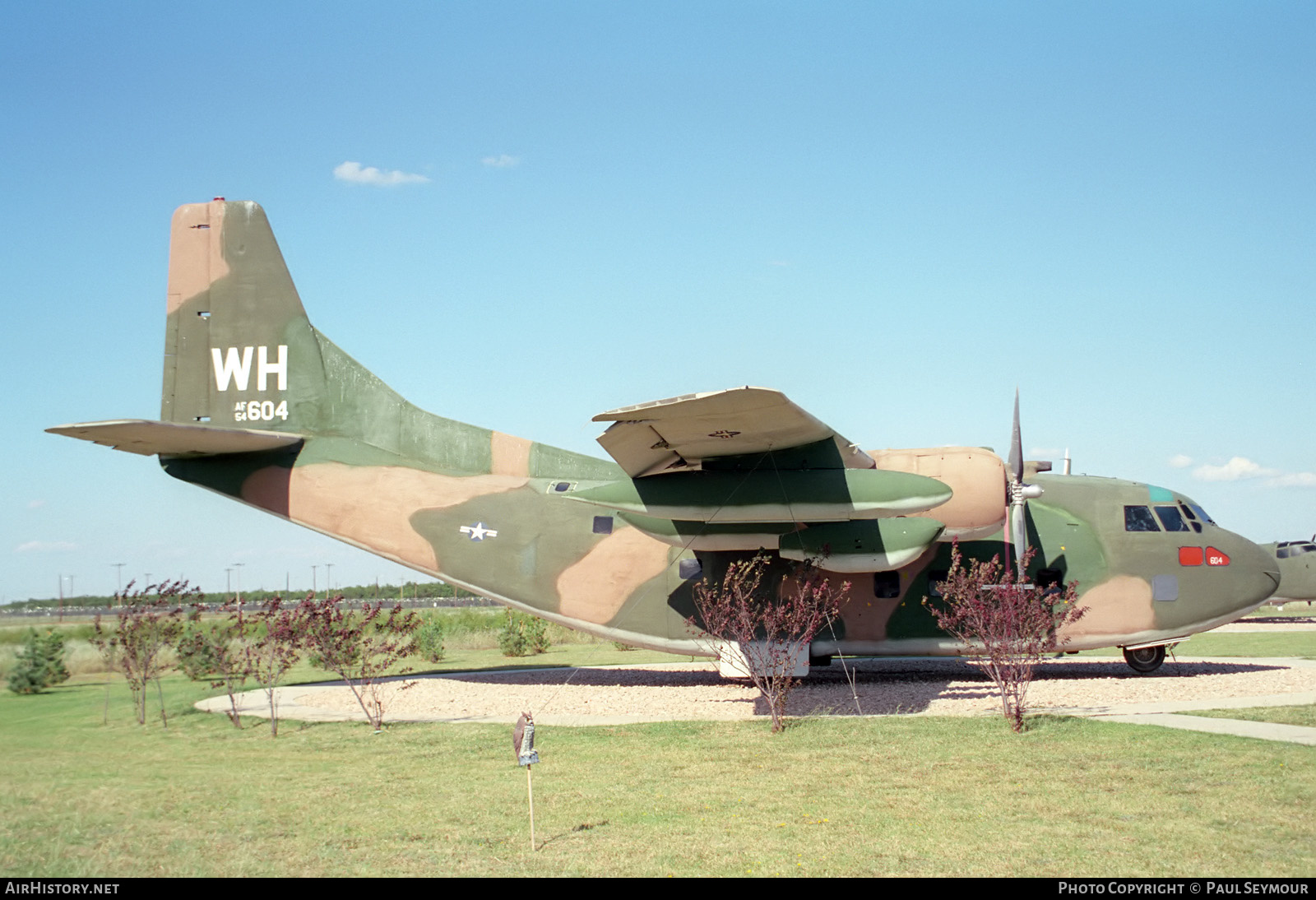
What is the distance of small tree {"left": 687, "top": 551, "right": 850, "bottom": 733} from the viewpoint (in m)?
14.6

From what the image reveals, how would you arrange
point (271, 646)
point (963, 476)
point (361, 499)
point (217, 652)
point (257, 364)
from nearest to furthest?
point (271, 646) < point (217, 652) < point (963, 476) < point (361, 499) < point (257, 364)

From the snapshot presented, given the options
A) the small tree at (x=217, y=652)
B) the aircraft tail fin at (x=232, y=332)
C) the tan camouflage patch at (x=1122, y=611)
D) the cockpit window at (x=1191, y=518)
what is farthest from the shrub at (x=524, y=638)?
the cockpit window at (x=1191, y=518)

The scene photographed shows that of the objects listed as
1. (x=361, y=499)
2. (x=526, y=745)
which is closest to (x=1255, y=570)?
(x=526, y=745)

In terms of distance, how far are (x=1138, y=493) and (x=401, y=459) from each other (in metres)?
14.4

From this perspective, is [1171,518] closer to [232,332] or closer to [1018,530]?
[1018,530]

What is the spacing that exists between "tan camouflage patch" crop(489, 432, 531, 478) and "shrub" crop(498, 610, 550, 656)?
10.1m

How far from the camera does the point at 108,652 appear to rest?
1219 centimetres

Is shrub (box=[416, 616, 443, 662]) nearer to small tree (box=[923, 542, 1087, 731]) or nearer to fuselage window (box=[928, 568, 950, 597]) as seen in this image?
fuselage window (box=[928, 568, 950, 597])

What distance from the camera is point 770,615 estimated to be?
54.7ft

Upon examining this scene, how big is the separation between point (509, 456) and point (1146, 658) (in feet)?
44.3

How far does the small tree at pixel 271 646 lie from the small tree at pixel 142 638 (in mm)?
1080

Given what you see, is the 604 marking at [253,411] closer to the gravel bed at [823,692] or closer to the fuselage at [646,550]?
the fuselage at [646,550]

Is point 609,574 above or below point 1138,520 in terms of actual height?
below

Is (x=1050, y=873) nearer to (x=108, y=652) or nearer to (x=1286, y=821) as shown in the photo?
(x=1286, y=821)
